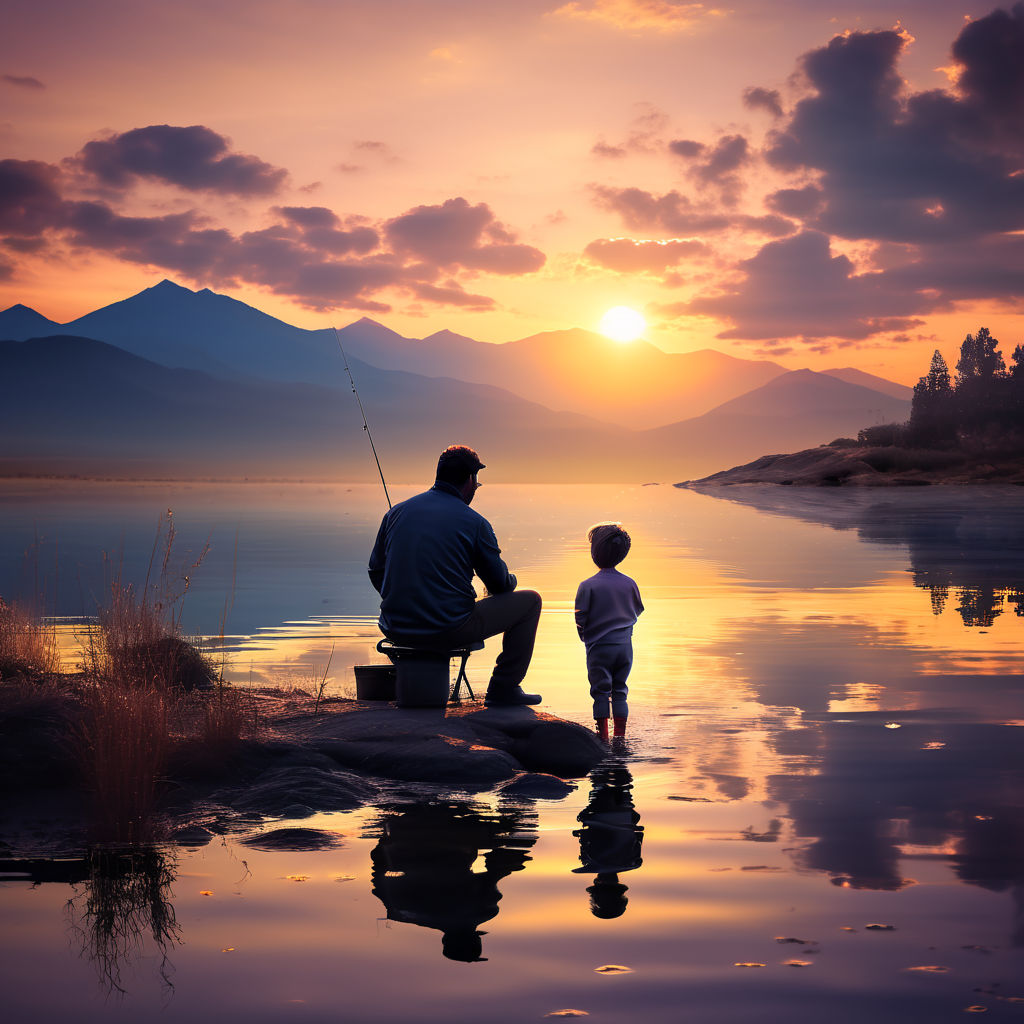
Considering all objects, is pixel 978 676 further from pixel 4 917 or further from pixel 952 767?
pixel 4 917

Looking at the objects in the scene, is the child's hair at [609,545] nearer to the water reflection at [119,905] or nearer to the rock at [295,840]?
the rock at [295,840]

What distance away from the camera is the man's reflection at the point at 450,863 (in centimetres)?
454

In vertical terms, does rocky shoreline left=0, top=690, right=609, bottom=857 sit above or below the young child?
below

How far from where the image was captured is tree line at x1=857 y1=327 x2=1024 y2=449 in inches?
3979

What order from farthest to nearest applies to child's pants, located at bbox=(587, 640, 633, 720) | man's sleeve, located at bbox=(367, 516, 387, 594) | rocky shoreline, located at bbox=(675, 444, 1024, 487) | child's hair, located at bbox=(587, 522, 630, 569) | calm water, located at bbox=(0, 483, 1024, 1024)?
rocky shoreline, located at bbox=(675, 444, 1024, 487), child's hair, located at bbox=(587, 522, 630, 569), man's sleeve, located at bbox=(367, 516, 387, 594), child's pants, located at bbox=(587, 640, 633, 720), calm water, located at bbox=(0, 483, 1024, 1024)

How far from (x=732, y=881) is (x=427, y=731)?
3.06 m

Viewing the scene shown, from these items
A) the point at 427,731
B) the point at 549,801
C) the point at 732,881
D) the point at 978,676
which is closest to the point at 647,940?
the point at 732,881

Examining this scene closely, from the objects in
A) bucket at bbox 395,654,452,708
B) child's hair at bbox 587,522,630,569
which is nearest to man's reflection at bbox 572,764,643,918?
bucket at bbox 395,654,452,708

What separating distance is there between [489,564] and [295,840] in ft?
9.64

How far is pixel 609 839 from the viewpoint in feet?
18.8

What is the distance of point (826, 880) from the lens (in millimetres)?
5023

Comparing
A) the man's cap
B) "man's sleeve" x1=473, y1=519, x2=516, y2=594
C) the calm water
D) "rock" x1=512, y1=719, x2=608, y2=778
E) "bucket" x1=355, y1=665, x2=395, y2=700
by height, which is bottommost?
the calm water

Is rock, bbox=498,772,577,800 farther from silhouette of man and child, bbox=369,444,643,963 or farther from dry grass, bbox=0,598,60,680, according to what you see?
dry grass, bbox=0,598,60,680

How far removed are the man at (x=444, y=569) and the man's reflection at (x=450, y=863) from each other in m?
1.91
